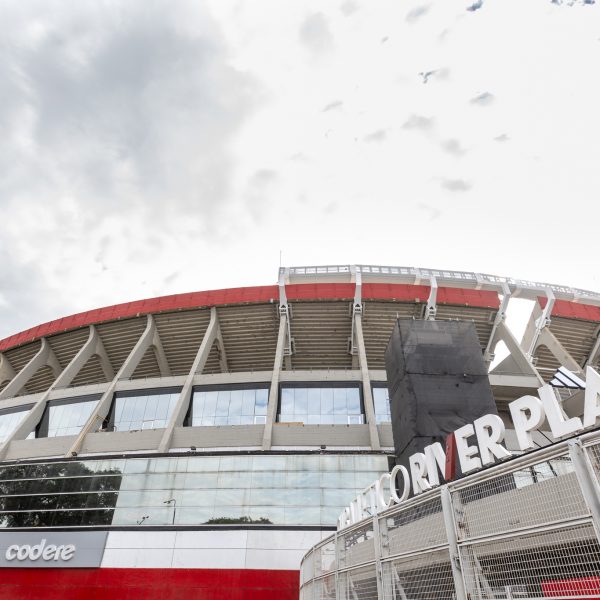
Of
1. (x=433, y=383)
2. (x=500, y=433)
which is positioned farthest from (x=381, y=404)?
(x=500, y=433)

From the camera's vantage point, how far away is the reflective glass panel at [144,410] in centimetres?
2953

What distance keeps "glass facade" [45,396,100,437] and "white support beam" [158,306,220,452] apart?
22.7ft

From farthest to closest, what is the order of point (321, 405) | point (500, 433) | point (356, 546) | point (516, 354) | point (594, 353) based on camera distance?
1. point (594, 353)
2. point (516, 354)
3. point (321, 405)
4. point (500, 433)
5. point (356, 546)

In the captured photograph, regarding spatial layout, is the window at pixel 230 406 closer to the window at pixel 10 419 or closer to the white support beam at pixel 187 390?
the white support beam at pixel 187 390

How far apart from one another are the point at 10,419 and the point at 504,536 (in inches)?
1473

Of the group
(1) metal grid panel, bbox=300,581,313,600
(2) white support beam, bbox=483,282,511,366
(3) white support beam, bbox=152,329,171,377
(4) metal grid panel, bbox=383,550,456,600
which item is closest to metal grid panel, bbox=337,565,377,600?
(4) metal grid panel, bbox=383,550,456,600

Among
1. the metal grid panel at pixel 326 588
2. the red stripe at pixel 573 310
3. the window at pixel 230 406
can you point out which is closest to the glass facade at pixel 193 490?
the window at pixel 230 406

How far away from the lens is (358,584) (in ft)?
22.2

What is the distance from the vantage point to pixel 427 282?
3428 cm

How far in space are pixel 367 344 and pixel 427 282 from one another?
6803 millimetres

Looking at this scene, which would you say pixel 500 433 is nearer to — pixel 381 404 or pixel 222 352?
pixel 381 404

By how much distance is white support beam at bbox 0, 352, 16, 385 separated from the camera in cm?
4003

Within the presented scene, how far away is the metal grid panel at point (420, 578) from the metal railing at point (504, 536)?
1cm

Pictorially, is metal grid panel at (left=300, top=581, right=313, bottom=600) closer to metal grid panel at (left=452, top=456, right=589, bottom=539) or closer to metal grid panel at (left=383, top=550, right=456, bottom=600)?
metal grid panel at (left=383, top=550, right=456, bottom=600)
